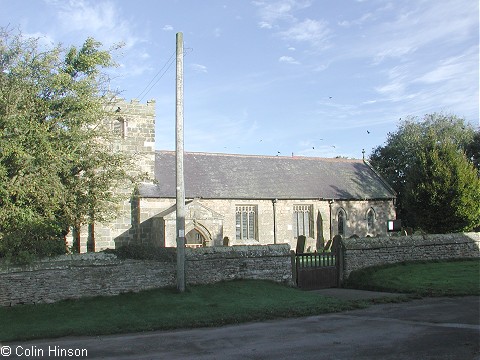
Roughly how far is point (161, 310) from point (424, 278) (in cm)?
1004

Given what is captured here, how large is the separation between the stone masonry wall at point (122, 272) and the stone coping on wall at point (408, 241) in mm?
3582

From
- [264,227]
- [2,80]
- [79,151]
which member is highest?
[2,80]

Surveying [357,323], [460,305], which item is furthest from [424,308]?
[357,323]

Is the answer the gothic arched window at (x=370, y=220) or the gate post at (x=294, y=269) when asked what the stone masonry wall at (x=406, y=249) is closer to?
the gate post at (x=294, y=269)

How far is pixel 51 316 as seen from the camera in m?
→ 11.9

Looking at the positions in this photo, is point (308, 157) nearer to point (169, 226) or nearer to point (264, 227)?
point (264, 227)

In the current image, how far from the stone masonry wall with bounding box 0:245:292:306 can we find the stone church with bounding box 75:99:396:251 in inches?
Answer: 353

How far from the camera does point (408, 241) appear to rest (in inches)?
789

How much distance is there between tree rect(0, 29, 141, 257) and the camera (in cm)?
1334

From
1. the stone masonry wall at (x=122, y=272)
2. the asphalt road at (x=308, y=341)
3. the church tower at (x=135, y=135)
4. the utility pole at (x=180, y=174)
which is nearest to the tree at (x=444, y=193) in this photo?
the stone masonry wall at (x=122, y=272)

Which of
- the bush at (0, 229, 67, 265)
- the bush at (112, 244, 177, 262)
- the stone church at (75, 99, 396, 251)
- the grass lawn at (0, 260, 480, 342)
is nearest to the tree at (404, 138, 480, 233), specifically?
the grass lawn at (0, 260, 480, 342)

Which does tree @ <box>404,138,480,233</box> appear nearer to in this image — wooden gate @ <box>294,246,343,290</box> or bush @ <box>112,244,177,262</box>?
wooden gate @ <box>294,246,343,290</box>

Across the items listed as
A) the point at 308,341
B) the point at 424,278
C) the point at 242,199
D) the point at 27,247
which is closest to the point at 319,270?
the point at 424,278

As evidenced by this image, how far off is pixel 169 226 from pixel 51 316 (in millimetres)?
12842
